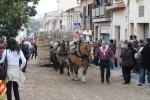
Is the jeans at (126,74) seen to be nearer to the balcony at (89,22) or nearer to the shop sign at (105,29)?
the shop sign at (105,29)

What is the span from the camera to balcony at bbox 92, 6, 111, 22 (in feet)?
121

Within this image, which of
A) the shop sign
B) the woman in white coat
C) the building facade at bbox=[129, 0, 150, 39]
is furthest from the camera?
the shop sign

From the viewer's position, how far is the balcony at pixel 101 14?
37.0 meters

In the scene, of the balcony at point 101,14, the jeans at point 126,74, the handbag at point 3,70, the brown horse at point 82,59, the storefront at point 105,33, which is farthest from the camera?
the storefront at point 105,33

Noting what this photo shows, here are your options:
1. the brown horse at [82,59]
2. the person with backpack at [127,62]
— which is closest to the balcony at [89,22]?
the brown horse at [82,59]

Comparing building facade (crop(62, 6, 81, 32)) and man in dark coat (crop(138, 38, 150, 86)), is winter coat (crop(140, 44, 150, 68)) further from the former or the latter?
building facade (crop(62, 6, 81, 32))

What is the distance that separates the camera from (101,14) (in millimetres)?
38031

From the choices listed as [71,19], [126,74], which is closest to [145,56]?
[126,74]

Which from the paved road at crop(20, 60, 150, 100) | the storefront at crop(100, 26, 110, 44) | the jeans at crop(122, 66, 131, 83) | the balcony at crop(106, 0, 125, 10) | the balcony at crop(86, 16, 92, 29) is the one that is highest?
the balcony at crop(106, 0, 125, 10)

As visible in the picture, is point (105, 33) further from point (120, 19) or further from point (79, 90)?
point (79, 90)

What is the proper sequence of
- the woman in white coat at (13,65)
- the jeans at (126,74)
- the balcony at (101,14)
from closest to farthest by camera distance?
the woman in white coat at (13,65) → the jeans at (126,74) → the balcony at (101,14)

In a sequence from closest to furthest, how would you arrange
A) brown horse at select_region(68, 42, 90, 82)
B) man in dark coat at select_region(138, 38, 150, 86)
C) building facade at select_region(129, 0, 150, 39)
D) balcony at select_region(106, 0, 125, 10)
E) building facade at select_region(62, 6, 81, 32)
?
man in dark coat at select_region(138, 38, 150, 86) < brown horse at select_region(68, 42, 90, 82) < building facade at select_region(129, 0, 150, 39) < balcony at select_region(106, 0, 125, 10) < building facade at select_region(62, 6, 81, 32)

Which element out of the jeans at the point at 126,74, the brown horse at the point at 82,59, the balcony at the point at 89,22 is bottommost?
the jeans at the point at 126,74

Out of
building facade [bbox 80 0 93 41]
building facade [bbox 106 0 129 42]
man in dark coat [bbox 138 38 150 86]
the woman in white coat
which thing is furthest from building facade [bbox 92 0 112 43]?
the woman in white coat
